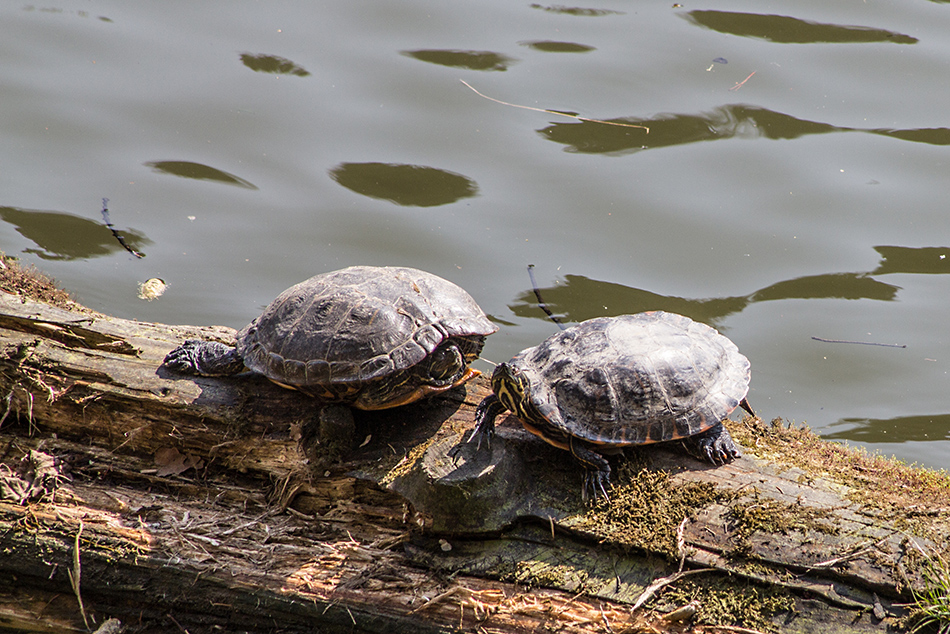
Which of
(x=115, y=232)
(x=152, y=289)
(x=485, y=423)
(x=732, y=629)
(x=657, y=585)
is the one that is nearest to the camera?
(x=732, y=629)

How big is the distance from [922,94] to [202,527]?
25.3 ft

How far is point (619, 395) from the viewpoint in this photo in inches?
136

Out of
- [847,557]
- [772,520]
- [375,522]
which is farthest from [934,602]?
[375,522]

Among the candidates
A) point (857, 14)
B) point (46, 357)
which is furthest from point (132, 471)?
point (857, 14)

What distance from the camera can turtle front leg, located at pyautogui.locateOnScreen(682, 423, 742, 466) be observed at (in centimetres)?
361

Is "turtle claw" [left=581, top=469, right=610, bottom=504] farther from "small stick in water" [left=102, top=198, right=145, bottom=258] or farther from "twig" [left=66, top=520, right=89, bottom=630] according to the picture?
"small stick in water" [left=102, top=198, right=145, bottom=258]

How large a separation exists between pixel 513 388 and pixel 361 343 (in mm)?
904

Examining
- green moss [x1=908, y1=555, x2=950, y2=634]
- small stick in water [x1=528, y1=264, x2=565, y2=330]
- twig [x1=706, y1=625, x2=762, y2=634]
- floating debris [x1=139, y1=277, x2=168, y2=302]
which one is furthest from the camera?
floating debris [x1=139, y1=277, x2=168, y2=302]

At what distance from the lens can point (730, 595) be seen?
3.11 meters

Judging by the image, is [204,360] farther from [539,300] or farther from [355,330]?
[539,300]

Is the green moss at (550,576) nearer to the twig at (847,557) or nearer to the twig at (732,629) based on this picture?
the twig at (732,629)

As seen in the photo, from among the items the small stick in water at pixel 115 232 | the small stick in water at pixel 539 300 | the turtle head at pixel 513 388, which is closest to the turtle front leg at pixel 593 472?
the turtle head at pixel 513 388

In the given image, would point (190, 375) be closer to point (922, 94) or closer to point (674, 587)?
point (674, 587)

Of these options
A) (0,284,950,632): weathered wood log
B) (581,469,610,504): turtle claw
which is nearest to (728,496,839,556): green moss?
(0,284,950,632): weathered wood log
